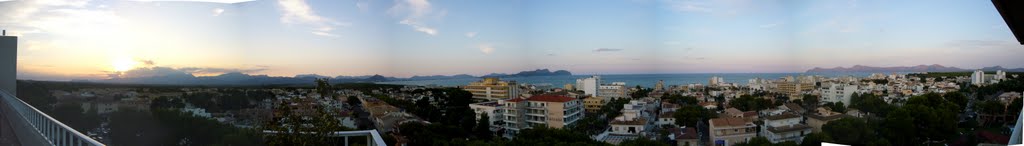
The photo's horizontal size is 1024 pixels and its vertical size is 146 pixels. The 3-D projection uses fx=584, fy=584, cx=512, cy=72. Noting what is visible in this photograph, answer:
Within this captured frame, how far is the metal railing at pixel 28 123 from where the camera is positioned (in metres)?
2.14

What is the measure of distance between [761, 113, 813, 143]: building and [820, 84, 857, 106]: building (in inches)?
15.5

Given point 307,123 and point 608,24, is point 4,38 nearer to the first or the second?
point 307,123

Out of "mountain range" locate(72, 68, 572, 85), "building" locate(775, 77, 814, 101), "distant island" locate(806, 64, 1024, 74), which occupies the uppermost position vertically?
"distant island" locate(806, 64, 1024, 74)

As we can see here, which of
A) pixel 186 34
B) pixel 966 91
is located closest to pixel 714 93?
pixel 966 91

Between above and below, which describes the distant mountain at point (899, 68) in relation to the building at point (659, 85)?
above

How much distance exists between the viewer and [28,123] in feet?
8.17

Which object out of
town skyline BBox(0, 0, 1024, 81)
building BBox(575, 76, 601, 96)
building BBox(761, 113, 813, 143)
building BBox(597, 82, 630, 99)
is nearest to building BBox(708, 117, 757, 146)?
building BBox(761, 113, 813, 143)

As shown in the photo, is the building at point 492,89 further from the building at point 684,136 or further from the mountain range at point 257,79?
the building at point 684,136

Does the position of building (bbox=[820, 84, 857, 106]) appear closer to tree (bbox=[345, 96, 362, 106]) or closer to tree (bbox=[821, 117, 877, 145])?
tree (bbox=[821, 117, 877, 145])

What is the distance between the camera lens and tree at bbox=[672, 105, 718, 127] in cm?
729

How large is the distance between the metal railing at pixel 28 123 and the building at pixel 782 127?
7208 millimetres

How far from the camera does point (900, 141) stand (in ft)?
28.3

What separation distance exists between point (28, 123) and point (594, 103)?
5.79 meters

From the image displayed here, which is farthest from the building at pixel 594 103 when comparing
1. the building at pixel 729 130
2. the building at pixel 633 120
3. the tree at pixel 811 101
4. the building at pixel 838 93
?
the building at pixel 838 93
